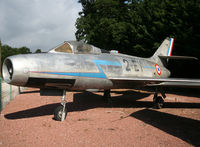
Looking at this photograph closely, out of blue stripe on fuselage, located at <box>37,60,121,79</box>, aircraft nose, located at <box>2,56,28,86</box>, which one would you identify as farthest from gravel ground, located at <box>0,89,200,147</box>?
blue stripe on fuselage, located at <box>37,60,121,79</box>

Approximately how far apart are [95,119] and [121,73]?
8.28 ft

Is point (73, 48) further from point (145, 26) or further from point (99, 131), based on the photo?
point (145, 26)

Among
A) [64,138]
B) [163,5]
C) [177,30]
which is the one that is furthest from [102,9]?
[64,138]

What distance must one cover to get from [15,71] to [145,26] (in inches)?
834

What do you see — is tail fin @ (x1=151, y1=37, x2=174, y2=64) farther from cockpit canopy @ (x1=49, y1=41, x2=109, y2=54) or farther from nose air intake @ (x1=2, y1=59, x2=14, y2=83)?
nose air intake @ (x1=2, y1=59, x2=14, y2=83)

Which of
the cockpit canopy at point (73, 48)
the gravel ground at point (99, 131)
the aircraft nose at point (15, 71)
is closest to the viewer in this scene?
the gravel ground at point (99, 131)

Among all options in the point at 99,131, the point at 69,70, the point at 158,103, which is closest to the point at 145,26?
the point at 158,103

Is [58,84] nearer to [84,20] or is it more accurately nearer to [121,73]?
[121,73]

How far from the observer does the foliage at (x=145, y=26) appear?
17391 mm

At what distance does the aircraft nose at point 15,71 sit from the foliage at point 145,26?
16.1 meters

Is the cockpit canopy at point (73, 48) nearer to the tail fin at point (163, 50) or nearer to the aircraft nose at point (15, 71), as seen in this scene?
the aircraft nose at point (15, 71)

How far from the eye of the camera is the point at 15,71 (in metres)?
5.10

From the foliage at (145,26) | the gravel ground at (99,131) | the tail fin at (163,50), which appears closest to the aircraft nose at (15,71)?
the gravel ground at (99,131)

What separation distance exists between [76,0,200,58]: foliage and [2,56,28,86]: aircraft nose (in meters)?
16.1
